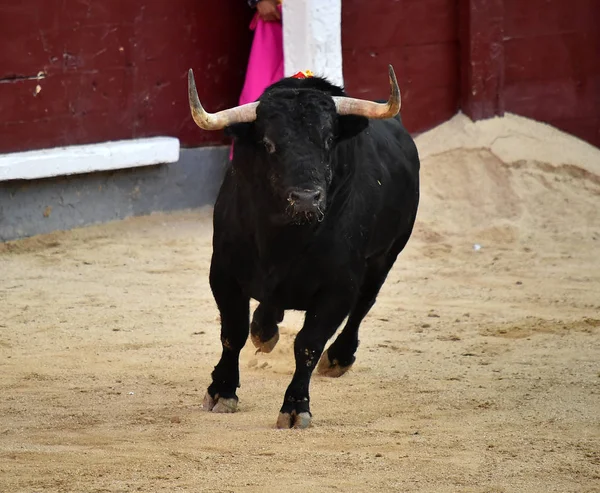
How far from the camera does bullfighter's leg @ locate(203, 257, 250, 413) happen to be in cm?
438

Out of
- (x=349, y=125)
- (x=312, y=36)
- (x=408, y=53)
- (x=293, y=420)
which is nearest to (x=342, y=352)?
(x=293, y=420)

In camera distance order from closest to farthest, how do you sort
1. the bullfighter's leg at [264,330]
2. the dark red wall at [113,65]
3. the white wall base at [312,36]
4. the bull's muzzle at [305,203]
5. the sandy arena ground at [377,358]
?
the sandy arena ground at [377,358] < the bull's muzzle at [305,203] < the bullfighter's leg at [264,330] < the dark red wall at [113,65] < the white wall base at [312,36]

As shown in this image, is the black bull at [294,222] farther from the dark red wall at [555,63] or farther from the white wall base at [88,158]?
the dark red wall at [555,63]

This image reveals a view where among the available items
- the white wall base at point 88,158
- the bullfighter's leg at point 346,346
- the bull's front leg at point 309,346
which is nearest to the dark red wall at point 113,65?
the white wall base at point 88,158

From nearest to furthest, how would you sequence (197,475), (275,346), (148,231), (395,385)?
(197,475) → (395,385) → (275,346) → (148,231)

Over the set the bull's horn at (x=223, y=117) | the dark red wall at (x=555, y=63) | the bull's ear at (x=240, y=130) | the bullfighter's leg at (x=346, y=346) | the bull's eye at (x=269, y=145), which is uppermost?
the bull's horn at (x=223, y=117)

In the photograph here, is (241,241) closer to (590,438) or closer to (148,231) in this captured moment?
(590,438)

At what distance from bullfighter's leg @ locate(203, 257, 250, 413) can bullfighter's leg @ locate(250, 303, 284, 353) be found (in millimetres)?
520

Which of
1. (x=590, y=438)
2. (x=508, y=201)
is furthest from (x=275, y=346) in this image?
(x=508, y=201)

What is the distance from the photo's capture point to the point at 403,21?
A: 8.48 meters

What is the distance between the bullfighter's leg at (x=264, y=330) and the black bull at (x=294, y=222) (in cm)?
55

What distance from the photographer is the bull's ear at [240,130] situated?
4.17 metres

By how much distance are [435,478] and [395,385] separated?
51.7 inches

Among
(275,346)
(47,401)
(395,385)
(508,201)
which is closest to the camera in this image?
(47,401)
